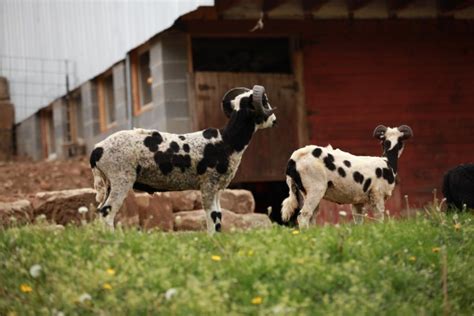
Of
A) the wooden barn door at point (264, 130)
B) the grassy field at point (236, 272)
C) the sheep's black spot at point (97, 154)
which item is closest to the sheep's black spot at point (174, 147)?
the sheep's black spot at point (97, 154)

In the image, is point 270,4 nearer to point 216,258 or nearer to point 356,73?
point 356,73

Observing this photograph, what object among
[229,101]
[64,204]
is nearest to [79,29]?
[64,204]

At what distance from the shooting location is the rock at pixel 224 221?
16844 mm

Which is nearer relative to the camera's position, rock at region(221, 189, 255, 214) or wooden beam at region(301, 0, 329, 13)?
rock at region(221, 189, 255, 214)

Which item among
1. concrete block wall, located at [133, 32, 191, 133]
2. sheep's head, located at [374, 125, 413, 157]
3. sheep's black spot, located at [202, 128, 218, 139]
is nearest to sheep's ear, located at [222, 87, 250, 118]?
sheep's black spot, located at [202, 128, 218, 139]

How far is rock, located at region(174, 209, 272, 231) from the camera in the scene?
1684 centimetres

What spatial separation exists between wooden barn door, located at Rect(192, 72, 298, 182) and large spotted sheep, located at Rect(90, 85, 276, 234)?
916 centimetres

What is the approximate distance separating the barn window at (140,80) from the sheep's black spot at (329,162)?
1082cm

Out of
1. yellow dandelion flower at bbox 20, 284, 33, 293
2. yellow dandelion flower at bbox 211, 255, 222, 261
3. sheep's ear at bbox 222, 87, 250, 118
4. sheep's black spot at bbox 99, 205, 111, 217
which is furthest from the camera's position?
sheep's ear at bbox 222, 87, 250, 118

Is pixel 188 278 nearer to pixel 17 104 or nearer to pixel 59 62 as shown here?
pixel 59 62

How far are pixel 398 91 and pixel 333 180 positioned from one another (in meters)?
10.0

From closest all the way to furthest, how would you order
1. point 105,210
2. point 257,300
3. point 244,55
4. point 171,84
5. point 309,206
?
point 257,300, point 105,210, point 309,206, point 171,84, point 244,55

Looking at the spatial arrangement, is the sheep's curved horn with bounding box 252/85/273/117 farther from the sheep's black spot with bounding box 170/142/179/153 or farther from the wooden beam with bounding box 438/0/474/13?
the wooden beam with bounding box 438/0/474/13

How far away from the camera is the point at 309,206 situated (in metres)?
13.4
